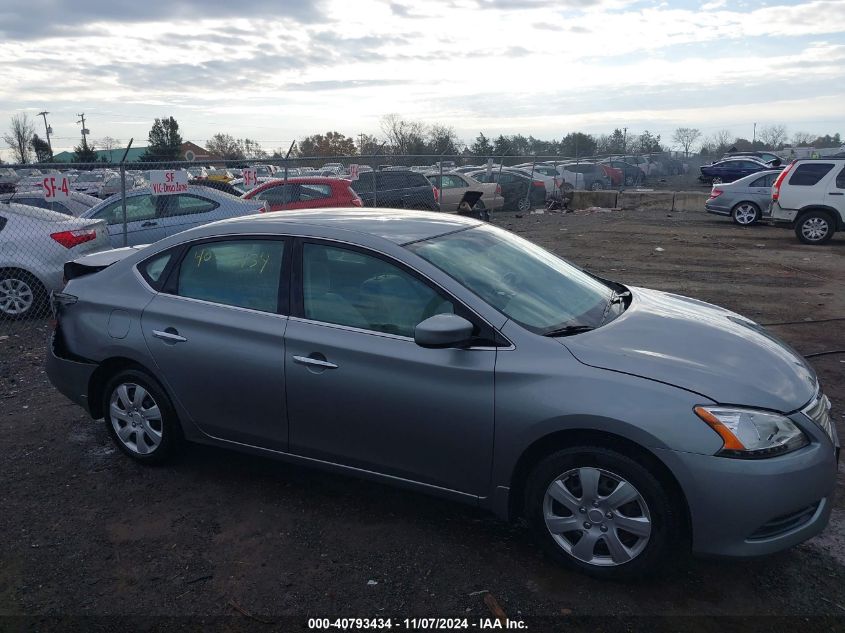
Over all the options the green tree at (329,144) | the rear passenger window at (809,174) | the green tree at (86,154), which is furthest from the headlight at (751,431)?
the green tree at (329,144)

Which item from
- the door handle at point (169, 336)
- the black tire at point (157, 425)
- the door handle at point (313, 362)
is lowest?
the black tire at point (157, 425)

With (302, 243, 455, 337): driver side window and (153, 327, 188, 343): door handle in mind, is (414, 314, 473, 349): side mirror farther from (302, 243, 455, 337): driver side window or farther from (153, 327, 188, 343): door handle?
(153, 327, 188, 343): door handle

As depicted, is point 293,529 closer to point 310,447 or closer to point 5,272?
point 310,447

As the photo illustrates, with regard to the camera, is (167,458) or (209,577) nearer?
(209,577)

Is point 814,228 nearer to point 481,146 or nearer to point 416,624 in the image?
point 416,624

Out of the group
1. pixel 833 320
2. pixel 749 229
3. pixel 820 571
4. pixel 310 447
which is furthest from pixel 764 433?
pixel 749 229

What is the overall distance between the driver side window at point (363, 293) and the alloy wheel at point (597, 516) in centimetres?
102

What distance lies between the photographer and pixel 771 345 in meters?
3.81

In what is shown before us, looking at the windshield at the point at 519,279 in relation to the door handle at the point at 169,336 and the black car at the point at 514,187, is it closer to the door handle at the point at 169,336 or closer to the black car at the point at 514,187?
the door handle at the point at 169,336

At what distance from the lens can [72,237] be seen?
8.90m

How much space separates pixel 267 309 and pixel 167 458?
1.33 meters

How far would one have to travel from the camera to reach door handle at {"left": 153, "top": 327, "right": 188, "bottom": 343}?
4.25 metres

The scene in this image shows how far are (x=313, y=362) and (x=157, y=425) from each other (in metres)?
1.39

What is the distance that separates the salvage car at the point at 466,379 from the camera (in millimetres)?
3096
